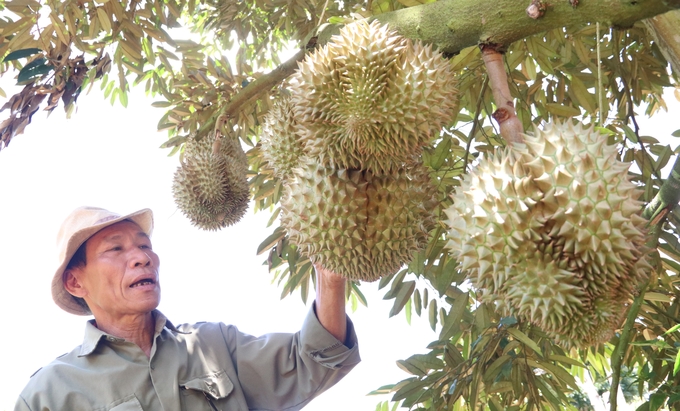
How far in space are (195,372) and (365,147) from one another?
1.55 meters

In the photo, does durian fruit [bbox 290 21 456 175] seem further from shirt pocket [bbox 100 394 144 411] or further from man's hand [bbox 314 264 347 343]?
shirt pocket [bbox 100 394 144 411]

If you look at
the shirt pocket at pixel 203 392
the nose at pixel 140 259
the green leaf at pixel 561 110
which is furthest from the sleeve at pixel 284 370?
the green leaf at pixel 561 110

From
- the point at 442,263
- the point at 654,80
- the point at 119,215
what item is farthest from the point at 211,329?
the point at 654,80

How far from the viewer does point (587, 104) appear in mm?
2043

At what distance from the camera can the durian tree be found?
103 cm

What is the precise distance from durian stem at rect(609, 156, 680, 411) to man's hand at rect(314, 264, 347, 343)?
3.38 ft

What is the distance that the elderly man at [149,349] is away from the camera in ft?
7.36

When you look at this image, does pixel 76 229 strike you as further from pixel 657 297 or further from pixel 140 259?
pixel 657 297

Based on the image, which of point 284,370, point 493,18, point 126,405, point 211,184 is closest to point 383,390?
point 284,370

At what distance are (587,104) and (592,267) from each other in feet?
3.98

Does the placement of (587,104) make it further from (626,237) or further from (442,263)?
(626,237)

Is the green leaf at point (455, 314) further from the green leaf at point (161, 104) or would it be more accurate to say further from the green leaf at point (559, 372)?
the green leaf at point (161, 104)

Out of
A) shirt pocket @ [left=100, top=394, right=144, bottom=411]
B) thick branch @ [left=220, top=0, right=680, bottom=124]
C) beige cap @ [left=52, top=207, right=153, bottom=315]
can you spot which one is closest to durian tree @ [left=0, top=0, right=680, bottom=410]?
thick branch @ [left=220, top=0, right=680, bottom=124]

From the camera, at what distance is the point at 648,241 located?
1370 mm
